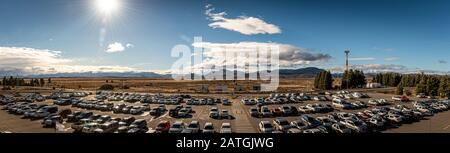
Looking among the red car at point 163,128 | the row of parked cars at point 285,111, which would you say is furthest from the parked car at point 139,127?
the row of parked cars at point 285,111

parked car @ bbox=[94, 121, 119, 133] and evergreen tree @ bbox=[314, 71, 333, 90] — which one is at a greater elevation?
evergreen tree @ bbox=[314, 71, 333, 90]

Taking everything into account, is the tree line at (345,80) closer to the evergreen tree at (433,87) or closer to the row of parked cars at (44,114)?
the evergreen tree at (433,87)

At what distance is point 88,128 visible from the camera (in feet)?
76.1

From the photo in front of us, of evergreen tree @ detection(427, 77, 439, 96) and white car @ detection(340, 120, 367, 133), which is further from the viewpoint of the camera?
evergreen tree @ detection(427, 77, 439, 96)

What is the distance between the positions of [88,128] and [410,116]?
29261 millimetres

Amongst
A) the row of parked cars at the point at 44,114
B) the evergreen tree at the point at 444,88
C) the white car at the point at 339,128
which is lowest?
the row of parked cars at the point at 44,114

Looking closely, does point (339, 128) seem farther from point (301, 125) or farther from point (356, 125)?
point (301, 125)

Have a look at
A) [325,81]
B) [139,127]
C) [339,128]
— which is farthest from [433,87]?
[139,127]

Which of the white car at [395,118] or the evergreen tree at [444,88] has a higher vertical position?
the evergreen tree at [444,88]

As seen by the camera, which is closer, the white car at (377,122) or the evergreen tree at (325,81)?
the white car at (377,122)

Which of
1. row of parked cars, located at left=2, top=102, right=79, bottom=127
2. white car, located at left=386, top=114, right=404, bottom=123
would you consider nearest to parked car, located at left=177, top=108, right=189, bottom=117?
row of parked cars, located at left=2, top=102, right=79, bottom=127

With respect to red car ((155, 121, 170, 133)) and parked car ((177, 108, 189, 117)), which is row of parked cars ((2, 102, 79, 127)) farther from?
parked car ((177, 108, 189, 117))
